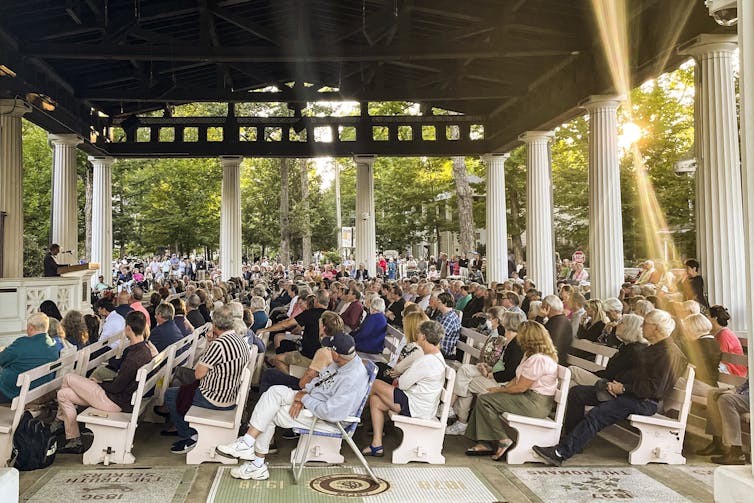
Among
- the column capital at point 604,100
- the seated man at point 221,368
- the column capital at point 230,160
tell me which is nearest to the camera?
the seated man at point 221,368

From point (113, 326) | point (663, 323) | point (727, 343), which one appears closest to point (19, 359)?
point (113, 326)

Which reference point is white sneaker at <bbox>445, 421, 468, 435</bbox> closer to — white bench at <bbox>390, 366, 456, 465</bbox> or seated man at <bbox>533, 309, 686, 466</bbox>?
white bench at <bbox>390, 366, 456, 465</bbox>

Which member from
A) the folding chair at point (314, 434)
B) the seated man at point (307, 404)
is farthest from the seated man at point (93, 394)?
the folding chair at point (314, 434)

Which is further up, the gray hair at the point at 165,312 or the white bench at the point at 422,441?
the gray hair at the point at 165,312

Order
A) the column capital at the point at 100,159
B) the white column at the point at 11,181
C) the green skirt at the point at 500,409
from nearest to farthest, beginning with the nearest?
the green skirt at the point at 500,409 < the white column at the point at 11,181 < the column capital at the point at 100,159

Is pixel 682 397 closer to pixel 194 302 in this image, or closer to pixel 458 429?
pixel 458 429

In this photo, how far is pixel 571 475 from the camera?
562 cm

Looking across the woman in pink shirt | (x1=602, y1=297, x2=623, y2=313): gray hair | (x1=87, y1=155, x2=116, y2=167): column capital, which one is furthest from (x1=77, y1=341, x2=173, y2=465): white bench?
(x1=87, y1=155, x2=116, y2=167): column capital

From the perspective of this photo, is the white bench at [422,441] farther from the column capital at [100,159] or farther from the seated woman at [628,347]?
the column capital at [100,159]

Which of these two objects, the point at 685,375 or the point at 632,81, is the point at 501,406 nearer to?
the point at 685,375

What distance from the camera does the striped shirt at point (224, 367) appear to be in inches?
231

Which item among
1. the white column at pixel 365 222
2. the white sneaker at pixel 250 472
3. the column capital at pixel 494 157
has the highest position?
the column capital at pixel 494 157

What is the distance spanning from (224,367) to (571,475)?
3.05 m

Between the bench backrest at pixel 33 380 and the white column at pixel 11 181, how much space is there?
8455 mm
